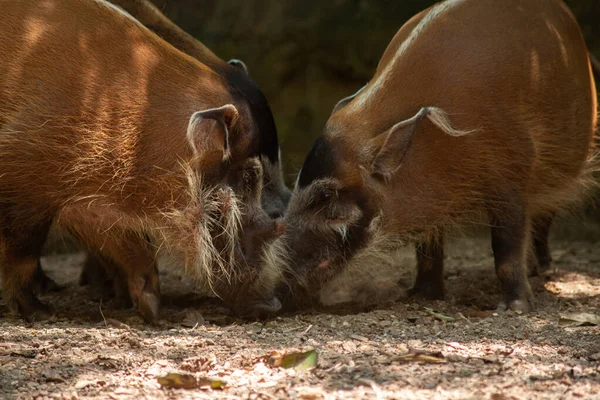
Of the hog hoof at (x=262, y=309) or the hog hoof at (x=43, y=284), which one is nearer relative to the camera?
the hog hoof at (x=262, y=309)

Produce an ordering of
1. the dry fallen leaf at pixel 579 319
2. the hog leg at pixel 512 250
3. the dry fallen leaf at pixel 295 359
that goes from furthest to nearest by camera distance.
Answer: the hog leg at pixel 512 250 < the dry fallen leaf at pixel 579 319 < the dry fallen leaf at pixel 295 359

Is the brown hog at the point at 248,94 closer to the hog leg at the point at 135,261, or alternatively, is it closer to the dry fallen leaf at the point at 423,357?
the hog leg at the point at 135,261

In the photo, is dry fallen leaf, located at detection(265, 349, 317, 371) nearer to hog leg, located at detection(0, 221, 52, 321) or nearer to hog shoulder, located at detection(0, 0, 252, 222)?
hog shoulder, located at detection(0, 0, 252, 222)

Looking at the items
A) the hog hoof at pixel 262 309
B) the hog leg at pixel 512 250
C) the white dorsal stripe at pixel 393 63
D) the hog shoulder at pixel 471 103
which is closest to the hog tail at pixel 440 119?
the hog shoulder at pixel 471 103

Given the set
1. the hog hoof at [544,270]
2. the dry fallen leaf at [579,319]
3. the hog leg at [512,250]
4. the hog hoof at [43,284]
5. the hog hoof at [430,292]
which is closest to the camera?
the dry fallen leaf at [579,319]

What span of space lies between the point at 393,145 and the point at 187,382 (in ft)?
6.83

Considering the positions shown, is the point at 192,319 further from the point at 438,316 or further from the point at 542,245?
the point at 542,245

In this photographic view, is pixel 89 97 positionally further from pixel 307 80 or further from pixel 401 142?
pixel 307 80

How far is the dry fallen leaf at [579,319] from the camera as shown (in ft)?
13.6

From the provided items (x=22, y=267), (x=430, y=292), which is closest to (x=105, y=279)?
(x=22, y=267)

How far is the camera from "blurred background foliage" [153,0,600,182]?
7754 millimetres

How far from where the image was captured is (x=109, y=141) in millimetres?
4398

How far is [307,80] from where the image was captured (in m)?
7.92

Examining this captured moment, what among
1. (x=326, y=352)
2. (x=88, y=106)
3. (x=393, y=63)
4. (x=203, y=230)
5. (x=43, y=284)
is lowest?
(x=43, y=284)
